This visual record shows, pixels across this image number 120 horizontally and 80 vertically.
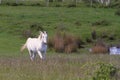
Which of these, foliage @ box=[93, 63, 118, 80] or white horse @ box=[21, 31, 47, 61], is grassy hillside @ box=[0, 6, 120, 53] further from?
foliage @ box=[93, 63, 118, 80]

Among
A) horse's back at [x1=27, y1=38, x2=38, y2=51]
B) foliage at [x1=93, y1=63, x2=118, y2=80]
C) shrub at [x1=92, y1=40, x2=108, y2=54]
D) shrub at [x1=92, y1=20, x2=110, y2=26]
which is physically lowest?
shrub at [x1=92, y1=20, x2=110, y2=26]

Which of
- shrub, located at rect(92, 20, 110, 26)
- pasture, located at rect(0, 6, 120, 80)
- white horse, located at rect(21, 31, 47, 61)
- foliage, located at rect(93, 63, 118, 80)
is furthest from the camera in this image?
shrub, located at rect(92, 20, 110, 26)

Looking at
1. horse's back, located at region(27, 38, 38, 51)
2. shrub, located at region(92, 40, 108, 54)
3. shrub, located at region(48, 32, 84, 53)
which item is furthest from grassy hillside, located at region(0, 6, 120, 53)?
horse's back, located at region(27, 38, 38, 51)

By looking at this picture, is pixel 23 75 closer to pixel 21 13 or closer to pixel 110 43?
pixel 110 43

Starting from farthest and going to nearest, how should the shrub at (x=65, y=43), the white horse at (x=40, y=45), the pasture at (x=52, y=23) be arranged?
the shrub at (x=65, y=43), the pasture at (x=52, y=23), the white horse at (x=40, y=45)

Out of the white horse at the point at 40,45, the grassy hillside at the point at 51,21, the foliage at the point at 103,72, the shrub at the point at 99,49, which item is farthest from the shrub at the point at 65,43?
the foliage at the point at 103,72

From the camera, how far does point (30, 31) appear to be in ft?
140

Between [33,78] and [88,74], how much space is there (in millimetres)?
2073

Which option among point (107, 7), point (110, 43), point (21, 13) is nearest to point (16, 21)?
point (21, 13)

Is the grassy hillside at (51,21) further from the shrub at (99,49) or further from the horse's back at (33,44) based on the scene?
the horse's back at (33,44)

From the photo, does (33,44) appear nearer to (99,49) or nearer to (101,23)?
(99,49)

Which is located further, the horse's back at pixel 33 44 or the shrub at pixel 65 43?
the shrub at pixel 65 43

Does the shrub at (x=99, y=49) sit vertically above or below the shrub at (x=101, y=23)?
above

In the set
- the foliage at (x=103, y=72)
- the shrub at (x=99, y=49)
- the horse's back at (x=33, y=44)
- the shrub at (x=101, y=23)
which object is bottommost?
the shrub at (x=101, y=23)
